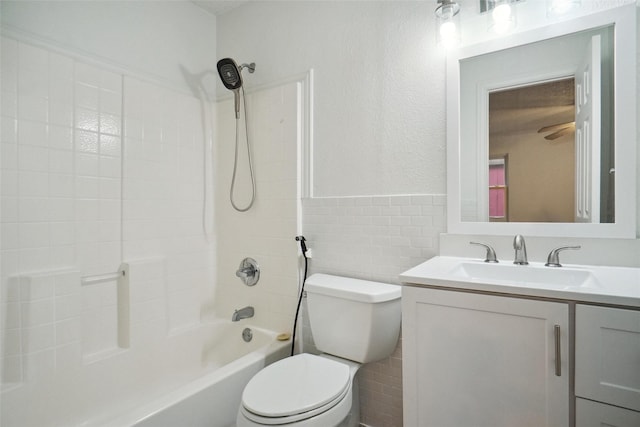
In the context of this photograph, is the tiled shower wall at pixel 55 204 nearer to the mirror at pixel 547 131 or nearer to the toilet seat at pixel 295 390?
the toilet seat at pixel 295 390

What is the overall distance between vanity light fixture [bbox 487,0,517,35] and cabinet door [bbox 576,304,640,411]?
112cm

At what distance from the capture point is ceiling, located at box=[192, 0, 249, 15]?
2.15 meters

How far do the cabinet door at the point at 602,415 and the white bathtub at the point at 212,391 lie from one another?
127 cm

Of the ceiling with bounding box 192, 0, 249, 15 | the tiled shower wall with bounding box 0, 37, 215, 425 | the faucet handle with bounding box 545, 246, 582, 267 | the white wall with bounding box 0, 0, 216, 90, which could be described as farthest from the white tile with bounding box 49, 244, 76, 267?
the faucet handle with bounding box 545, 246, 582, 267

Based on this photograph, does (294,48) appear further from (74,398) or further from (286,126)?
(74,398)

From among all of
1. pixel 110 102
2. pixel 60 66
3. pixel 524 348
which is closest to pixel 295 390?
pixel 524 348

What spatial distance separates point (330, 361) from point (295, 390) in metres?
0.25

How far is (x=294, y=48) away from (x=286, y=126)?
18.2 inches

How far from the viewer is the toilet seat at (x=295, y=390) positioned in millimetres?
1139

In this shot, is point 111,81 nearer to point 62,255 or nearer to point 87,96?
point 87,96

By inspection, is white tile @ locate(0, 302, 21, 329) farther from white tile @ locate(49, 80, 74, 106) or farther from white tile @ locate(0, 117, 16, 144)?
white tile @ locate(49, 80, 74, 106)

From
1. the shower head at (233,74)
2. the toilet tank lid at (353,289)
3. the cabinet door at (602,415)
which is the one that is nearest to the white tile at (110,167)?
the shower head at (233,74)

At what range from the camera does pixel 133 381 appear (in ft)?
5.76

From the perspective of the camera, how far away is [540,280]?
1178mm
